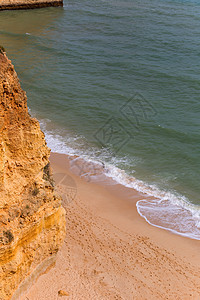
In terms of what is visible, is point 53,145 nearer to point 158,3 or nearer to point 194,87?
point 194,87

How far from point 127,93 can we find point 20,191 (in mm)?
18127

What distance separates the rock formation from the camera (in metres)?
45.3

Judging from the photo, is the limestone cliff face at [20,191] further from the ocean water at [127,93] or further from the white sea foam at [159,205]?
the ocean water at [127,93]

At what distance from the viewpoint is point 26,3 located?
4650 cm

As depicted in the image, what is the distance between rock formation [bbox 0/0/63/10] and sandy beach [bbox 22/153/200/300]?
38.4m

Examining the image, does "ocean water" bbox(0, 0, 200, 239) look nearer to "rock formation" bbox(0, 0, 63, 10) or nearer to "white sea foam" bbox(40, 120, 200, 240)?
"white sea foam" bbox(40, 120, 200, 240)

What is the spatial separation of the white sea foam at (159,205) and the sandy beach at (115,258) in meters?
0.43

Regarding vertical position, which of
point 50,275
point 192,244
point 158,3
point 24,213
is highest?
point 158,3

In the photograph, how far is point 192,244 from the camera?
12.6 metres

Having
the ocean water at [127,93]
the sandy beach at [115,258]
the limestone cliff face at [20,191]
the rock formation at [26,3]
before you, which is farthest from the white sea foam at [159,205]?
the rock formation at [26,3]

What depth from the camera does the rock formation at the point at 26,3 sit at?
148ft

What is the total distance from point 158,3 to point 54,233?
46478mm

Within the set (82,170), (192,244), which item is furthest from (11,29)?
(192,244)

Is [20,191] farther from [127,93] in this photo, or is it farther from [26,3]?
[26,3]
